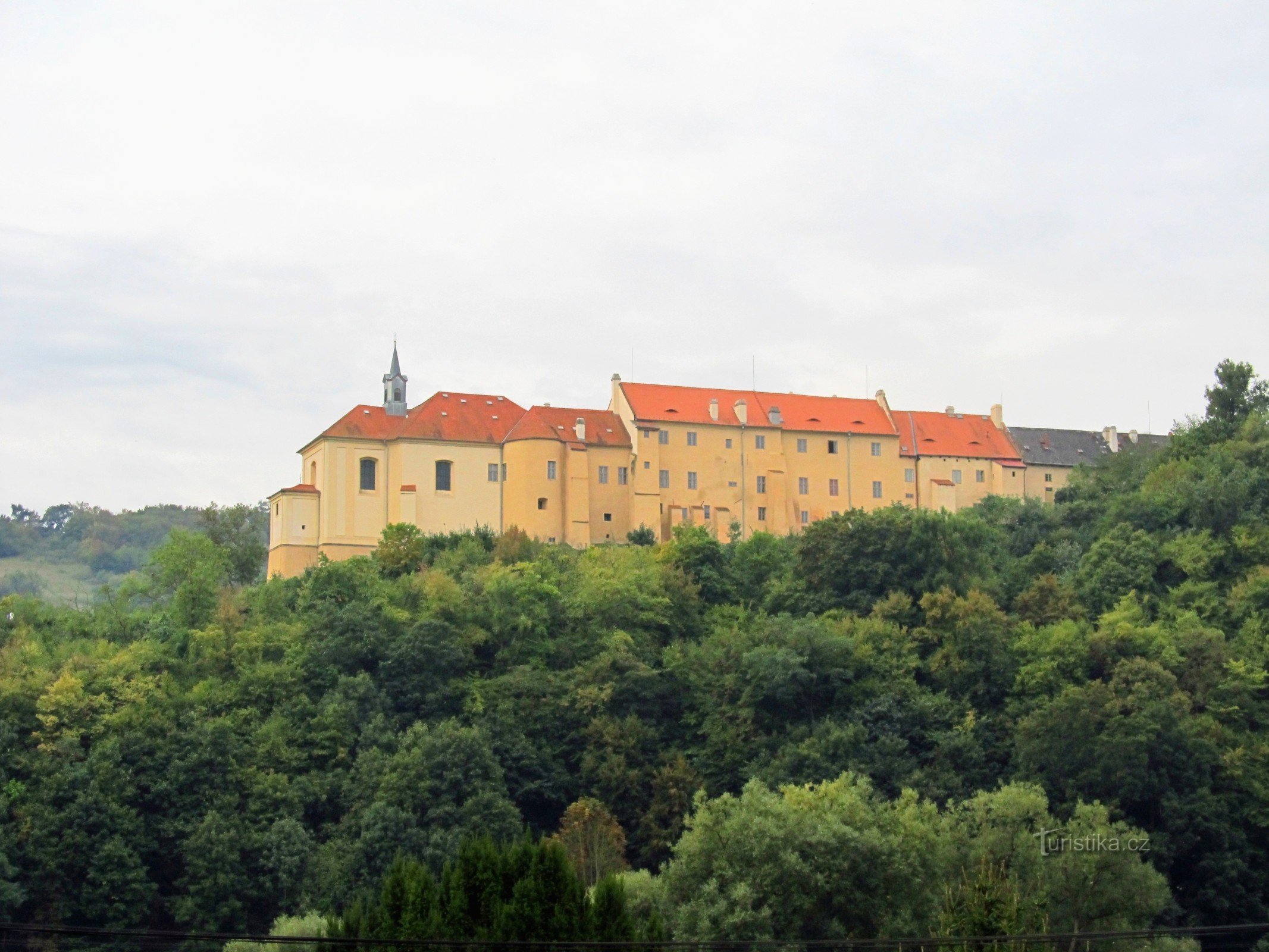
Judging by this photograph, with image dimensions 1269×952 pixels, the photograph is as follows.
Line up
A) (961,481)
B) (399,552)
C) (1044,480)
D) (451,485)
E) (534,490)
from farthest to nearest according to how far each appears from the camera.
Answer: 1. (1044,480)
2. (961,481)
3. (534,490)
4. (451,485)
5. (399,552)

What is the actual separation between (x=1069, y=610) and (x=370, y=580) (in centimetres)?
2656

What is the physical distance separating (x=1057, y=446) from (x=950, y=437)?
8.14m

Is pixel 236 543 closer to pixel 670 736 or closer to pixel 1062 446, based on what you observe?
pixel 670 736

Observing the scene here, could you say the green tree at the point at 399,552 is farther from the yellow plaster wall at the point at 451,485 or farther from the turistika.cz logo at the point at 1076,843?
the turistika.cz logo at the point at 1076,843

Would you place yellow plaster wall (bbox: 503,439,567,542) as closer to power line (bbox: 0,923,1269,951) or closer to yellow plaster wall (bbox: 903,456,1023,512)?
yellow plaster wall (bbox: 903,456,1023,512)

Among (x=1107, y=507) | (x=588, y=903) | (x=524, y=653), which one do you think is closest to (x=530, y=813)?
(x=524, y=653)

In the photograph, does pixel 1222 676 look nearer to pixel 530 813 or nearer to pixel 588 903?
pixel 530 813

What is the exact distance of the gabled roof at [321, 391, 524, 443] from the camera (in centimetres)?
7825

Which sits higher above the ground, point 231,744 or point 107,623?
point 107,623

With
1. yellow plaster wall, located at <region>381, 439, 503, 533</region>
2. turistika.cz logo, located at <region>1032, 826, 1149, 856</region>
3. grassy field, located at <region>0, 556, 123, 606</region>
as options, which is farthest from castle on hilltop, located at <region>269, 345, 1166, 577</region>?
grassy field, located at <region>0, 556, 123, 606</region>

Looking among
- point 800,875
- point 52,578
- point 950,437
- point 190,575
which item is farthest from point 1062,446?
point 52,578

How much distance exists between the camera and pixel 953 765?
2203 inches

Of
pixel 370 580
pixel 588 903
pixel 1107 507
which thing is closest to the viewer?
pixel 588 903

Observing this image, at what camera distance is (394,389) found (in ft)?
274
